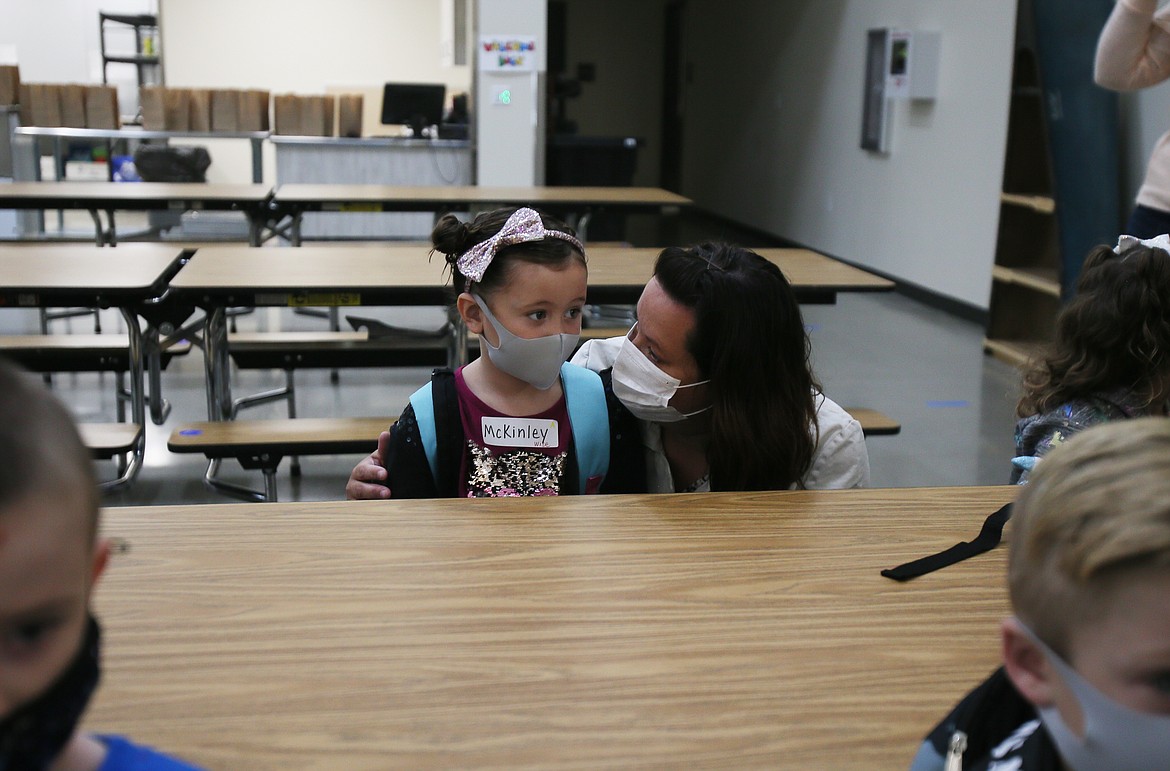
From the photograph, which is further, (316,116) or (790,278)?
(316,116)

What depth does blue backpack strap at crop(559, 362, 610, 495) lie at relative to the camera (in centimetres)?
160

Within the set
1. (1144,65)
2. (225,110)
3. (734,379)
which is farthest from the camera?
(225,110)

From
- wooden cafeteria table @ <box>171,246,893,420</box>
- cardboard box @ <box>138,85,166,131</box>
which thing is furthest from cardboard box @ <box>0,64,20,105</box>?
wooden cafeteria table @ <box>171,246,893,420</box>

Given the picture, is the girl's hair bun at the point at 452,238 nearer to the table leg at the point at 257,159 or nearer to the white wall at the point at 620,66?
the table leg at the point at 257,159

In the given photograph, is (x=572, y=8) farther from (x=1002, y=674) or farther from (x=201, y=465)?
(x=1002, y=674)

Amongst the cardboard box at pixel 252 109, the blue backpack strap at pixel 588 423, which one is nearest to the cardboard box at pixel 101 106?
the cardboard box at pixel 252 109

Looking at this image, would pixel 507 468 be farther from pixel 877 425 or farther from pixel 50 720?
pixel 877 425

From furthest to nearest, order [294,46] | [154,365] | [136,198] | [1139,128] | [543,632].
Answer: [294,46] < [1139,128] < [136,198] < [154,365] < [543,632]

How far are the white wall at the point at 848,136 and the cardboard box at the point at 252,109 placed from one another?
4.22 metres

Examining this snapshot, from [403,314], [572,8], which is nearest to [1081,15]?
[403,314]

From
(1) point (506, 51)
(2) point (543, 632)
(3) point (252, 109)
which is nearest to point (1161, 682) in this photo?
(2) point (543, 632)

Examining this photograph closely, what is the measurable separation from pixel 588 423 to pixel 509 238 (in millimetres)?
301

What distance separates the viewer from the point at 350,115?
8.00 meters

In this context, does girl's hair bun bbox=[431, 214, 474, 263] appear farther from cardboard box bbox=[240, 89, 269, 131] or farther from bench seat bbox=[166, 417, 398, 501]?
cardboard box bbox=[240, 89, 269, 131]
